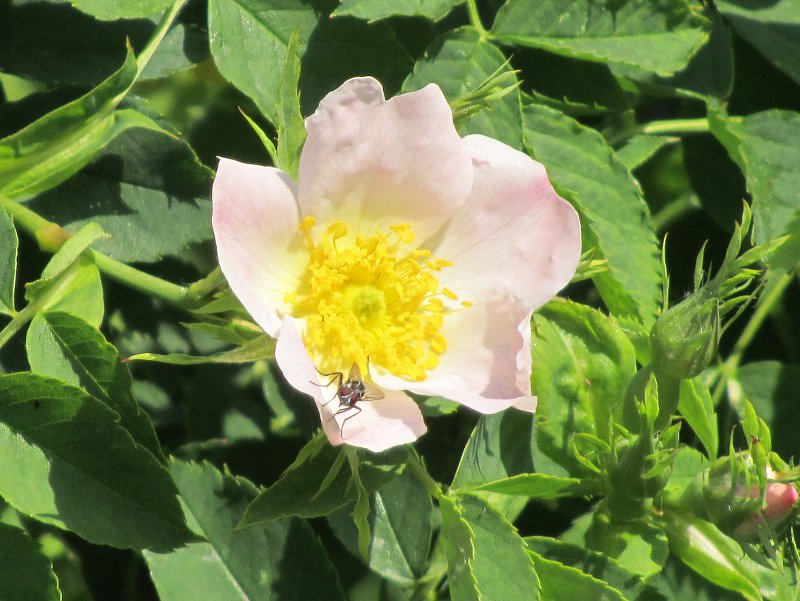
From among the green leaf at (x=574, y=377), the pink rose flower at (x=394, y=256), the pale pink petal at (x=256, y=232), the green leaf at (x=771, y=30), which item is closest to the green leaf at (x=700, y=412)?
the green leaf at (x=574, y=377)

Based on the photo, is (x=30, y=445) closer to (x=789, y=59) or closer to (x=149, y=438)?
(x=149, y=438)

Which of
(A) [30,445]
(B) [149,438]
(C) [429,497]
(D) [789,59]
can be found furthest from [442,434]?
(D) [789,59]

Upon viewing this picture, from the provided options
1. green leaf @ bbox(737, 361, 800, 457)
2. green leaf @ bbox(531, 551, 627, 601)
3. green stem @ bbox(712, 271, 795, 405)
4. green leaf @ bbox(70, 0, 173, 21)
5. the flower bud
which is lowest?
green leaf @ bbox(737, 361, 800, 457)

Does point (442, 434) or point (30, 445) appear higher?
point (30, 445)

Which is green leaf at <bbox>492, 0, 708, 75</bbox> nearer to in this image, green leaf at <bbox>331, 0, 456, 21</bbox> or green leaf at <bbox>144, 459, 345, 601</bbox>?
green leaf at <bbox>331, 0, 456, 21</bbox>

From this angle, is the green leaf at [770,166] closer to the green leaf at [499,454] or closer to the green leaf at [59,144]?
the green leaf at [499,454]

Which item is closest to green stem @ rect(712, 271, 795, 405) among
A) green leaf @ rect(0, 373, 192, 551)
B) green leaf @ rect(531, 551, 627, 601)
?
green leaf @ rect(531, 551, 627, 601)
